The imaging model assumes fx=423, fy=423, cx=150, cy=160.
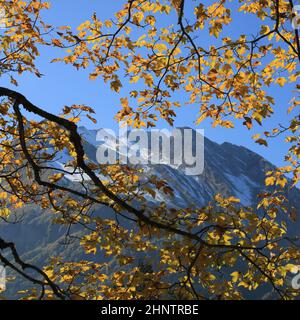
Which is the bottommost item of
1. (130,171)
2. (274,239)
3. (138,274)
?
(138,274)

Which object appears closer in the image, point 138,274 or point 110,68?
point 138,274

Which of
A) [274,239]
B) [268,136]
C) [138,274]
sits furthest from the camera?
[268,136]

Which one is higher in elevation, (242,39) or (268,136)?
(242,39)
